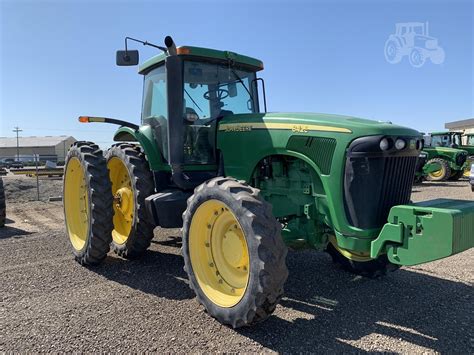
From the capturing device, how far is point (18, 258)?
5840 mm

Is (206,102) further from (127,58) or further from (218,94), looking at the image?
(127,58)

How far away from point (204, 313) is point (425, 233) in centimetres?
203

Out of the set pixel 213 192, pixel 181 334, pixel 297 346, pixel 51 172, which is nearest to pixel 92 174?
pixel 213 192

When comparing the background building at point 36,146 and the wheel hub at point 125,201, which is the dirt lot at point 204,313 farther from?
the background building at point 36,146

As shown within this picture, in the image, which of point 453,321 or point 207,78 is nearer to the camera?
point 453,321

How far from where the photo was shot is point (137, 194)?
5074 millimetres

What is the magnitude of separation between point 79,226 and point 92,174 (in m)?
1.25

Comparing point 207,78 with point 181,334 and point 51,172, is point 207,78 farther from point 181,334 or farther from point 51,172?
point 51,172

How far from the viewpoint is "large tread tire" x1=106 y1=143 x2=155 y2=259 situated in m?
5.09

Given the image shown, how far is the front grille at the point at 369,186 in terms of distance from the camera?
3.49 m

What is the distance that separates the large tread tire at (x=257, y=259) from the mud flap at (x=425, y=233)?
0.84 m

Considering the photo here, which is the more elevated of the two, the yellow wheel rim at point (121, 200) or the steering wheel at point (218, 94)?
the steering wheel at point (218, 94)

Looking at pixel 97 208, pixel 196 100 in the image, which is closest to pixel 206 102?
pixel 196 100

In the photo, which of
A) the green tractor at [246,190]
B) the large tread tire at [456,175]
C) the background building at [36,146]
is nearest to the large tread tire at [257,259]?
the green tractor at [246,190]
